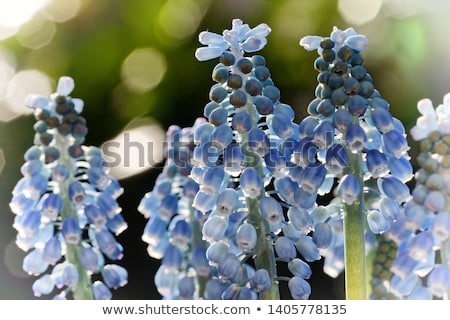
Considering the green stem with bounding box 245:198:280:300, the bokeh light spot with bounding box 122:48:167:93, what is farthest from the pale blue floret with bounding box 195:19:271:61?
the bokeh light spot with bounding box 122:48:167:93

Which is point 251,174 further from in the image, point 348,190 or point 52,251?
point 52,251

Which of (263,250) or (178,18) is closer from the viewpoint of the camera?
(263,250)

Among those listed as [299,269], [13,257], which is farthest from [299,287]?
[13,257]

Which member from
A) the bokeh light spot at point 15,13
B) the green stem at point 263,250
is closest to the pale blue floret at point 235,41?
the green stem at point 263,250

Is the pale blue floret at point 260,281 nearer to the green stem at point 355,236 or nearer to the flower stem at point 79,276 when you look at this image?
the green stem at point 355,236

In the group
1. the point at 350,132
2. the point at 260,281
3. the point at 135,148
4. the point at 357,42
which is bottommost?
the point at 260,281

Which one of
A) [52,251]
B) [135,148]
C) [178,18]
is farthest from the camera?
[178,18]

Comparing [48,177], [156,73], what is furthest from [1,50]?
[48,177]

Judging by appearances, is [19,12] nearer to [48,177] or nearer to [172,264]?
[48,177]

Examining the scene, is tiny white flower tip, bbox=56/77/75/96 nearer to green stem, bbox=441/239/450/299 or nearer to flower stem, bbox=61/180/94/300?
flower stem, bbox=61/180/94/300
